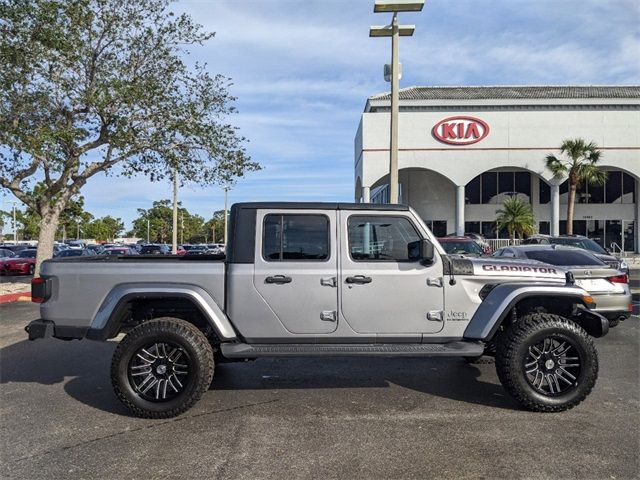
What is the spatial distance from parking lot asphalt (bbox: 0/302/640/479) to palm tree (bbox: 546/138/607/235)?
2575 centimetres

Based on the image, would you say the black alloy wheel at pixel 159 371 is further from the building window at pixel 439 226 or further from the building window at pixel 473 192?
the building window at pixel 473 192

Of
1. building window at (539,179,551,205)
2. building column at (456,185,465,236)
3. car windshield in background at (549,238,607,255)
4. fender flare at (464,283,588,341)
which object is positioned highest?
building window at (539,179,551,205)

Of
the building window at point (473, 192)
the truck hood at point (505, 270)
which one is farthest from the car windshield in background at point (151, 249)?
the truck hood at point (505, 270)

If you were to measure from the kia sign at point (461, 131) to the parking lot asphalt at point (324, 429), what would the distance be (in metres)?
25.3

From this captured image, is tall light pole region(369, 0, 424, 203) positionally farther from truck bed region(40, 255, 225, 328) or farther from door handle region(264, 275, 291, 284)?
truck bed region(40, 255, 225, 328)

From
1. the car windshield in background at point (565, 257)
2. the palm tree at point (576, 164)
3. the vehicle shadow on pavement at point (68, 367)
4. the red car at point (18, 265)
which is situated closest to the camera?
the vehicle shadow on pavement at point (68, 367)

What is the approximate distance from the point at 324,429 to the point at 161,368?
160 cm

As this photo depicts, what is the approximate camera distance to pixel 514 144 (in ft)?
101

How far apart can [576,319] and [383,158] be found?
82.5 ft

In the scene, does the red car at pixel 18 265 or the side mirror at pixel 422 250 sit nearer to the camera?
the side mirror at pixel 422 250

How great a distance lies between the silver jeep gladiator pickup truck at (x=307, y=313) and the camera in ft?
16.0

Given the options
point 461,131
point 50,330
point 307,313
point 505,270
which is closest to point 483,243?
point 461,131

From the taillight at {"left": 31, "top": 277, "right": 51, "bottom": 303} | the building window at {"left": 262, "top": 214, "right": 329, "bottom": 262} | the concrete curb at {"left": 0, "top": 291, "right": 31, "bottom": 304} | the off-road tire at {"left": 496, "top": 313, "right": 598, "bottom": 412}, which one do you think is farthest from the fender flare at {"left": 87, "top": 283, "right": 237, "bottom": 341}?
the concrete curb at {"left": 0, "top": 291, "right": 31, "bottom": 304}

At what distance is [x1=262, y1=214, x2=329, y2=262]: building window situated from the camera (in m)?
5.04
